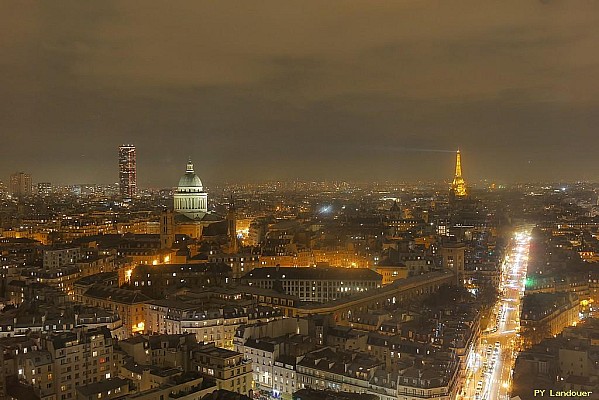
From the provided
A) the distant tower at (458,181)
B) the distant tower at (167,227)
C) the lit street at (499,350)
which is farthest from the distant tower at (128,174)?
the lit street at (499,350)

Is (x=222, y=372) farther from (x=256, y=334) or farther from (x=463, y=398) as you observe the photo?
(x=463, y=398)

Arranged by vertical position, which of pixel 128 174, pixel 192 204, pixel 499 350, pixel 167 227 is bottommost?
pixel 499 350

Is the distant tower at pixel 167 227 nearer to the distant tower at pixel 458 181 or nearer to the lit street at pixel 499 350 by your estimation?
the lit street at pixel 499 350

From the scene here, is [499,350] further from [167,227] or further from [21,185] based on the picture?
[21,185]

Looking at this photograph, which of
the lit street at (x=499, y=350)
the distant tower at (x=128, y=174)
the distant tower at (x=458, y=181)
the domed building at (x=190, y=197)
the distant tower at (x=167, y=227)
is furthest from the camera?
the distant tower at (x=128, y=174)

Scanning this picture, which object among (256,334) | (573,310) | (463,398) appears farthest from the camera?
(573,310)

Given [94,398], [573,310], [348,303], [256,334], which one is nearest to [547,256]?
[573,310]

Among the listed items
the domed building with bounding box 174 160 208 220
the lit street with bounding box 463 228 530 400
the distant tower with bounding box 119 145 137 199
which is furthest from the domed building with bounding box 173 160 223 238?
the distant tower with bounding box 119 145 137 199

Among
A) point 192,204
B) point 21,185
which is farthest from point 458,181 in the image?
point 21,185
